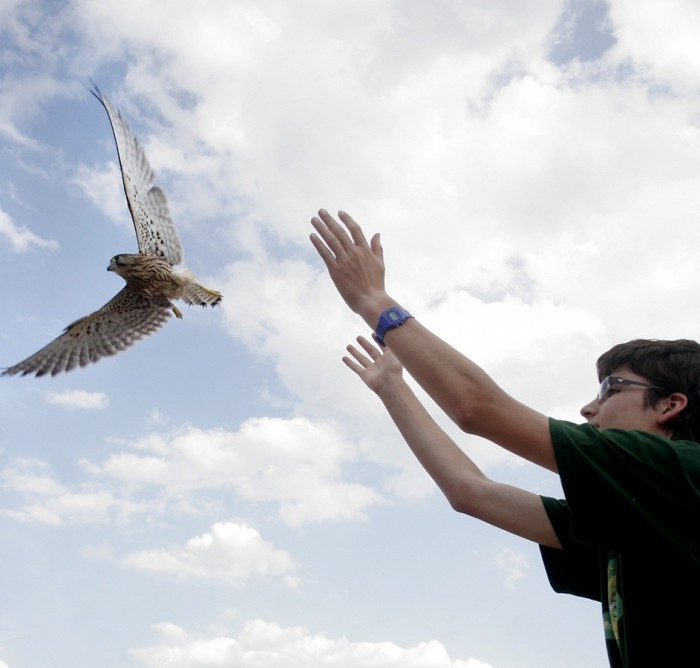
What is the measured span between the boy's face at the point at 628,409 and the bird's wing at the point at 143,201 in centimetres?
1043

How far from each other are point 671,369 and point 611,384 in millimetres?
205

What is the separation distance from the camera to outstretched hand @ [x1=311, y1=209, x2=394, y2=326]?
2625mm

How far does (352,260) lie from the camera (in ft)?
8.74

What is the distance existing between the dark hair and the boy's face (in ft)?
0.07

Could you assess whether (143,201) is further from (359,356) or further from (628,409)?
(628,409)

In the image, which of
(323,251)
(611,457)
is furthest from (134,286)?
(611,457)

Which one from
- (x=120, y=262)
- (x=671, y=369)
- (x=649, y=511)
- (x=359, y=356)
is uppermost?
(x=120, y=262)

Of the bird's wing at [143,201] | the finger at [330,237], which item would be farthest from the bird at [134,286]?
the finger at [330,237]

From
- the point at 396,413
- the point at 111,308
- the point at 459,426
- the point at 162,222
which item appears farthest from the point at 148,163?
the point at 459,426

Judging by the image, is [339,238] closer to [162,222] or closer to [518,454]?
[518,454]

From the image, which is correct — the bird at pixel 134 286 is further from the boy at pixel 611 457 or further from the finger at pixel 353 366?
the boy at pixel 611 457

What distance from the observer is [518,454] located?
89.3 inches

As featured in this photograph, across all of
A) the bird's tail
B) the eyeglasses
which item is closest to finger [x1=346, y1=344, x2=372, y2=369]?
the eyeglasses

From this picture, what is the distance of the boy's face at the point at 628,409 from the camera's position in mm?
2727
